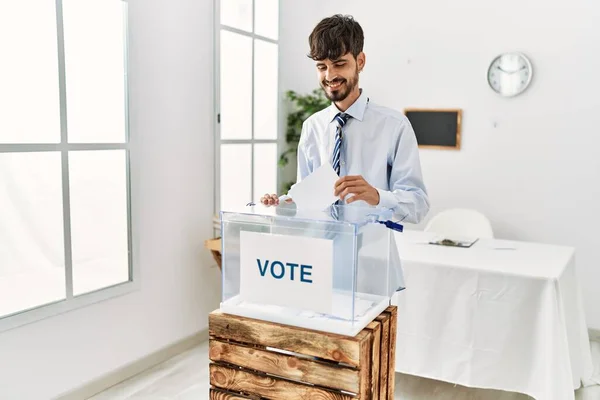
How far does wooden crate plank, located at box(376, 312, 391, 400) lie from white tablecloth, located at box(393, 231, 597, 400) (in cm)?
130

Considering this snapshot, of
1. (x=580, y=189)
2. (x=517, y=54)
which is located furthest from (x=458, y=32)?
(x=580, y=189)

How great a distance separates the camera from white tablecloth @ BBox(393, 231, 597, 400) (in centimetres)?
256

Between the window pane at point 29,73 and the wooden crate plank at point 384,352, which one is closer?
the wooden crate plank at point 384,352

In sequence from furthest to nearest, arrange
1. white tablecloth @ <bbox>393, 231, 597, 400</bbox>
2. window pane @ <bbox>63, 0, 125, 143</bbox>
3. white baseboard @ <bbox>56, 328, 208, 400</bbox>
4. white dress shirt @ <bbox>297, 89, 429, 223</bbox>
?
white baseboard @ <bbox>56, 328, 208, 400</bbox> < window pane @ <bbox>63, 0, 125, 143</bbox> < white tablecloth @ <bbox>393, 231, 597, 400</bbox> < white dress shirt @ <bbox>297, 89, 429, 223</bbox>

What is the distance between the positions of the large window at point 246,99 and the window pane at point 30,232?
1211mm

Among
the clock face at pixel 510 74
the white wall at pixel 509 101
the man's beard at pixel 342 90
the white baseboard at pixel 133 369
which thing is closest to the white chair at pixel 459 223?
the white wall at pixel 509 101

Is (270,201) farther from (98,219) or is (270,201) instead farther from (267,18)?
(267,18)

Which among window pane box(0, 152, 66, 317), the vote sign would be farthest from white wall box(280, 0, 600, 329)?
the vote sign

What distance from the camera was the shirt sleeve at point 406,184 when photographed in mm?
1631

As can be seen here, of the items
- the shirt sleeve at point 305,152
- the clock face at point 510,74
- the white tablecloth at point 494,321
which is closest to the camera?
the shirt sleeve at point 305,152

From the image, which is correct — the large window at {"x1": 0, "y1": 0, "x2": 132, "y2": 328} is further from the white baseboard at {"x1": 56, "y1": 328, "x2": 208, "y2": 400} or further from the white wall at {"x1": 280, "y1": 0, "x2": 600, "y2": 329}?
the white wall at {"x1": 280, "y1": 0, "x2": 600, "y2": 329}

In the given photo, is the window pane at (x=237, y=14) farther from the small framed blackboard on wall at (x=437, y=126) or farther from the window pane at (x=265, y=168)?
the small framed blackboard on wall at (x=437, y=126)

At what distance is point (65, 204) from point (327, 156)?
1415 millimetres

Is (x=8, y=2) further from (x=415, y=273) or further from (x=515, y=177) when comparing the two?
(x=515, y=177)
